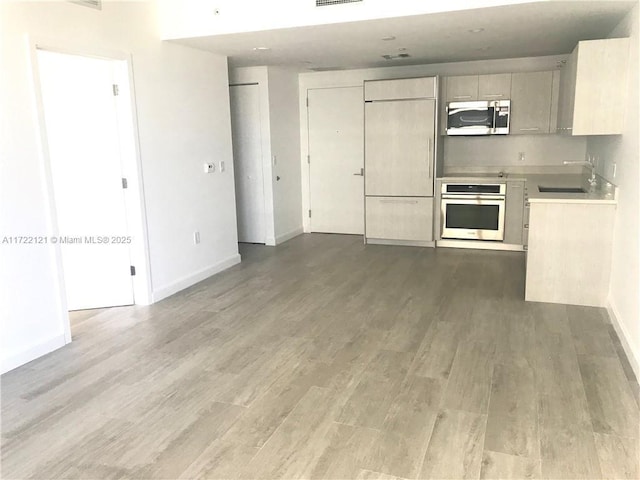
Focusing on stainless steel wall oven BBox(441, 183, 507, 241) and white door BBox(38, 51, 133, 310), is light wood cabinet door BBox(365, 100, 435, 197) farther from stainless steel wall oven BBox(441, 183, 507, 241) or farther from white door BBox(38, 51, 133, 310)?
white door BBox(38, 51, 133, 310)

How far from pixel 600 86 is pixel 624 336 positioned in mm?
1974

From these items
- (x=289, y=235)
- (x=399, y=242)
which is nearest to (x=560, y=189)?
(x=399, y=242)

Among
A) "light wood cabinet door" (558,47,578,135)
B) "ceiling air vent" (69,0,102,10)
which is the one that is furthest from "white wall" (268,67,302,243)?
"light wood cabinet door" (558,47,578,135)

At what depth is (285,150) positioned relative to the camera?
289 inches

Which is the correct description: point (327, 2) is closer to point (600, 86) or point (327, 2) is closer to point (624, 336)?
point (600, 86)

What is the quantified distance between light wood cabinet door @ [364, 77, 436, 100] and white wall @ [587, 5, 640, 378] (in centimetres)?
237

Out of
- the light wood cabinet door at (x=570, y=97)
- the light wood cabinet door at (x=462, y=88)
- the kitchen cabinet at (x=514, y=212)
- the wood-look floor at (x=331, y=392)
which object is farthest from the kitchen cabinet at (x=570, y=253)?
the light wood cabinet door at (x=462, y=88)

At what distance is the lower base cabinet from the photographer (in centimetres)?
672

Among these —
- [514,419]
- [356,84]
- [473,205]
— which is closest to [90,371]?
[514,419]

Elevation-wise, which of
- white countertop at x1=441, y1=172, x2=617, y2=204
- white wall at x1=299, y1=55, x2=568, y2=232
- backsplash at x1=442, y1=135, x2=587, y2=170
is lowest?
white countertop at x1=441, y1=172, x2=617, y2=204

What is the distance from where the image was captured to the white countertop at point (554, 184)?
14.0 feet

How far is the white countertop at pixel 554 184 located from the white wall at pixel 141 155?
3.07 meters

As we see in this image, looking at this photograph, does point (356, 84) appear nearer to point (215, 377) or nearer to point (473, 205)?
point (473, 205)

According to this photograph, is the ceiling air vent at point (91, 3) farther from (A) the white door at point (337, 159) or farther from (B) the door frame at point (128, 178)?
(A) the white door at point (337, 159)
